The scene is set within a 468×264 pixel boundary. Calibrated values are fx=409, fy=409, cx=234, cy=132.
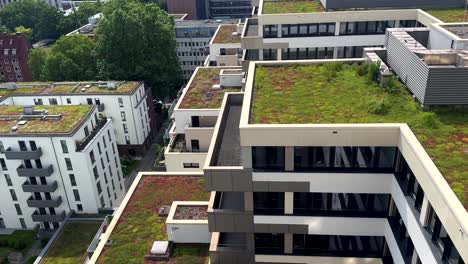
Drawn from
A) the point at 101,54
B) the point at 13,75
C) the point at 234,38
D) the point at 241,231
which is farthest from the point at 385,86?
the point at 13,75

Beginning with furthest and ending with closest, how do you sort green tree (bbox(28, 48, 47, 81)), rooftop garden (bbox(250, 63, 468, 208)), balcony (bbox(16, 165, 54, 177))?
1. green tree (bbox(28, 48, 47, 81))
2. balcony (bbox(16, 165, 54, 177))
3. rooftop garden (bbox(250, 63, 468, 208))

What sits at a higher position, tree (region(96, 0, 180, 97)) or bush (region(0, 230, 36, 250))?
tree (region(96, 0, 180, 97))

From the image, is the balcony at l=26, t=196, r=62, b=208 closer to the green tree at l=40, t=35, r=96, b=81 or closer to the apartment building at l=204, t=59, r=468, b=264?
the apartment building at l=204, t=59, r=468, b=264

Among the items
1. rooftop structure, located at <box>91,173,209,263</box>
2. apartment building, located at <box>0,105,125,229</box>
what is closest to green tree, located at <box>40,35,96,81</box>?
apartment building, located at <box>0,105,125,229</box>

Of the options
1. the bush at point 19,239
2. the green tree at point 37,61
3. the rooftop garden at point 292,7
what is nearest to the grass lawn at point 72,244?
the bush at point 19,239

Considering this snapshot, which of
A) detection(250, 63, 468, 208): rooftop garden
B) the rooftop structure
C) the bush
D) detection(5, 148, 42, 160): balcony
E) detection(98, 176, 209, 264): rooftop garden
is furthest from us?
the bush

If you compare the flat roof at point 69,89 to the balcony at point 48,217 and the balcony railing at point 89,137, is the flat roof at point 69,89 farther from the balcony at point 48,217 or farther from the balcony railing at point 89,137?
the balcony at point 48,217

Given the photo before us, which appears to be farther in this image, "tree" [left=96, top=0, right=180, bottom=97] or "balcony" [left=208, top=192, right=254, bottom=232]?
"tree" [left=96, top=0, right=180, bottom=97]
